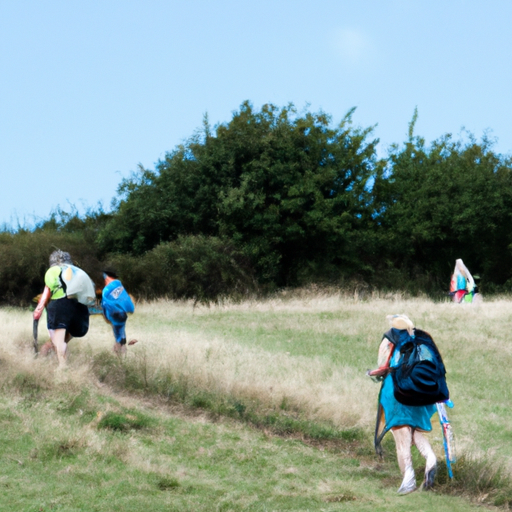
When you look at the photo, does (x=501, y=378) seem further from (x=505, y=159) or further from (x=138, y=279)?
(x=505, y=159)

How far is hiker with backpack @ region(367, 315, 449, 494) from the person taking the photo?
6.97m

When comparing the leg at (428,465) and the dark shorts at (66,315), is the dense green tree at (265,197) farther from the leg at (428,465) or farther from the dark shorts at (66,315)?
the leg at (428,465)

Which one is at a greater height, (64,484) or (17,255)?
(17,255)

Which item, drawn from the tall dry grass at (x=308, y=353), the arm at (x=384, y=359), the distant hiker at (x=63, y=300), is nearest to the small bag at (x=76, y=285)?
the distant hiker at (x=63, y=300)

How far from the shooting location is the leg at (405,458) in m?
6.88

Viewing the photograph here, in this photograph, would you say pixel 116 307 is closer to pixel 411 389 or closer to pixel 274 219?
pixel 411 389

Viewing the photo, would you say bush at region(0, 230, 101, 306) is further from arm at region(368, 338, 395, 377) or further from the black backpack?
the black backpack

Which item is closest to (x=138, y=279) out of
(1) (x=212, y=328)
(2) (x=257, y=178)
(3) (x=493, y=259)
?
(2) (x=257, y=178)

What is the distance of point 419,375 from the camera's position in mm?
6969

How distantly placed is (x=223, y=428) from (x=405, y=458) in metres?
2.96

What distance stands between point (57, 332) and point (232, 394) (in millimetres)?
2811

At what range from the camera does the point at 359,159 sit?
3356 centimetres

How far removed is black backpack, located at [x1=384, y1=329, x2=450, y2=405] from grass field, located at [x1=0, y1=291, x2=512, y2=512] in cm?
90

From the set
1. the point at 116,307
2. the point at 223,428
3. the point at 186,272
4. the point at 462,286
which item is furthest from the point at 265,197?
the point at 223,428
